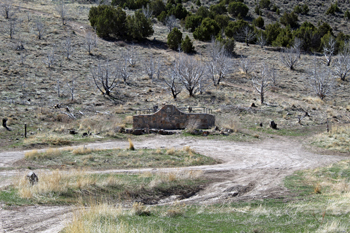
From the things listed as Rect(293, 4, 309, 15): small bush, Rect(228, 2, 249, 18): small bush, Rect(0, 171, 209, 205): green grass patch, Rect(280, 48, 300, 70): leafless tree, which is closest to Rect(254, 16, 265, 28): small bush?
Rect(228, 2, 249, 18): small bush

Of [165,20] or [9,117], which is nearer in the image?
[9,117]

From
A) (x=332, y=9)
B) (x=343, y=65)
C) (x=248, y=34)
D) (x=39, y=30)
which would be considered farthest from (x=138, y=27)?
(x=332, y=9)

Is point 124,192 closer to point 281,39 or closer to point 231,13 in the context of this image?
point 281,39

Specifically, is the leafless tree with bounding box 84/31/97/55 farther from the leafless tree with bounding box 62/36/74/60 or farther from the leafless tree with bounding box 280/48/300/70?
the leafless tree with bounding box 280/48/300/70

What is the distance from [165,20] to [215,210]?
67.0 meters

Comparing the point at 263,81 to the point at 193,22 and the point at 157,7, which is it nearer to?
the point at 193,22

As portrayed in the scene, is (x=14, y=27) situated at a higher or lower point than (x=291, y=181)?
higher

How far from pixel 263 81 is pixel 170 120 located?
44.9 ft

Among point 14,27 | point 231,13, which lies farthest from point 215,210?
point 231,13

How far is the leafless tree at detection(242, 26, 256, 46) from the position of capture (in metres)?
61.6

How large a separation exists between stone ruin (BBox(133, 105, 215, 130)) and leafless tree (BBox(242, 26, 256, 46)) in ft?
127

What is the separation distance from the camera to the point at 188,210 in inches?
387

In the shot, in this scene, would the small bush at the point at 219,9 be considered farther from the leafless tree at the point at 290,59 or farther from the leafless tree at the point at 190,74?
the leafless tree at the point at 190,74

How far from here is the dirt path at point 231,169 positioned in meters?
8.59
